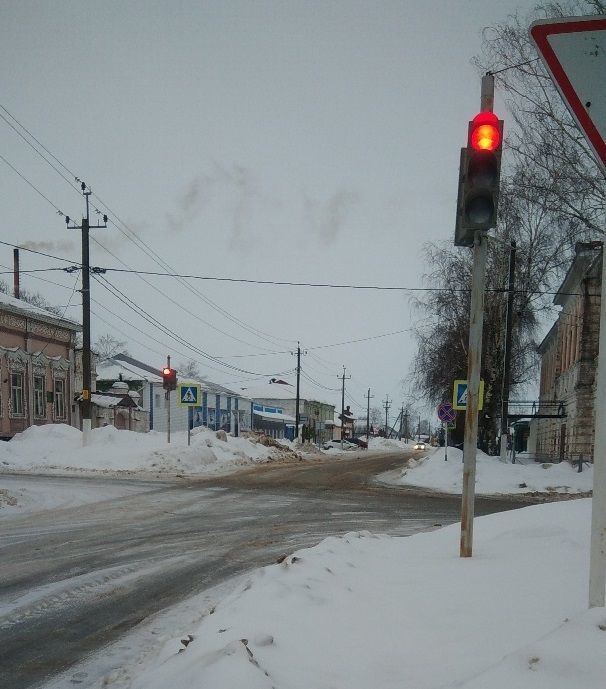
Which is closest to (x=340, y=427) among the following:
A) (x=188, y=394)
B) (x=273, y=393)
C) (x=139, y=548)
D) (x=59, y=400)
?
(x=273, y=393)

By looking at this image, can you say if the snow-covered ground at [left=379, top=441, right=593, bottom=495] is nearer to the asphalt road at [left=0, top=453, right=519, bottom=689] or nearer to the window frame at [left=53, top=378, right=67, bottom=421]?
the asphalt road at [left=0, top=453, right=519, bottom=689]

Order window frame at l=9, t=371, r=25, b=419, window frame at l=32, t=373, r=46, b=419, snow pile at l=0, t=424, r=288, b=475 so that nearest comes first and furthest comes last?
snow pile at l=0, t=424, r=288, b=475
window frame at l=9, t=371, r=25, b=419
window frame at l=32, t=373, r=46, b=419

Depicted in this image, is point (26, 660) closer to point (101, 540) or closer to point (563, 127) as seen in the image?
point (101, 540)

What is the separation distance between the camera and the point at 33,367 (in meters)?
32.3

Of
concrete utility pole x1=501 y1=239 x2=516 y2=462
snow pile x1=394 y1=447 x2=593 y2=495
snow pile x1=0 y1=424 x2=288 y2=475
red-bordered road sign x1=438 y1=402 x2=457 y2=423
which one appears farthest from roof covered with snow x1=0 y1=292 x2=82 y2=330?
concrete utility pole x1=501 y1=239 x2=516 y2=462

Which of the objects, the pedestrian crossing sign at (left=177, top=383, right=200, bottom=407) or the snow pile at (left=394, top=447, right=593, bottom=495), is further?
the pedestrian crossing sign at (left=177, top=383, right=200, bottom=407)

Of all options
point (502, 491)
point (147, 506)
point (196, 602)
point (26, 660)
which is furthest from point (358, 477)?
point (26, 660)

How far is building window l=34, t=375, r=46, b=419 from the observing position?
108 ft

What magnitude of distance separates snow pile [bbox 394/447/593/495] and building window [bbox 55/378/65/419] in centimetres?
2170

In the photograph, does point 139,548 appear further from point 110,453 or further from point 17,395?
point 17,395

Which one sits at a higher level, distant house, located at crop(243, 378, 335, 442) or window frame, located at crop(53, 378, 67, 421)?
window frame, located at crop(53, 378, 67, 421)

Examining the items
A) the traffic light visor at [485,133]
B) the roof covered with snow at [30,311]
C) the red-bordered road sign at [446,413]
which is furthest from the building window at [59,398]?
the traffic light visor at [485,133]

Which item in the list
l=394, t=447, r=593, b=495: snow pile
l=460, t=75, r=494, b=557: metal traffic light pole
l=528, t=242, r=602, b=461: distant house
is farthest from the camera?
l=528, t=242, r=602, b=461: distant house

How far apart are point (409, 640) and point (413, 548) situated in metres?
3.16
